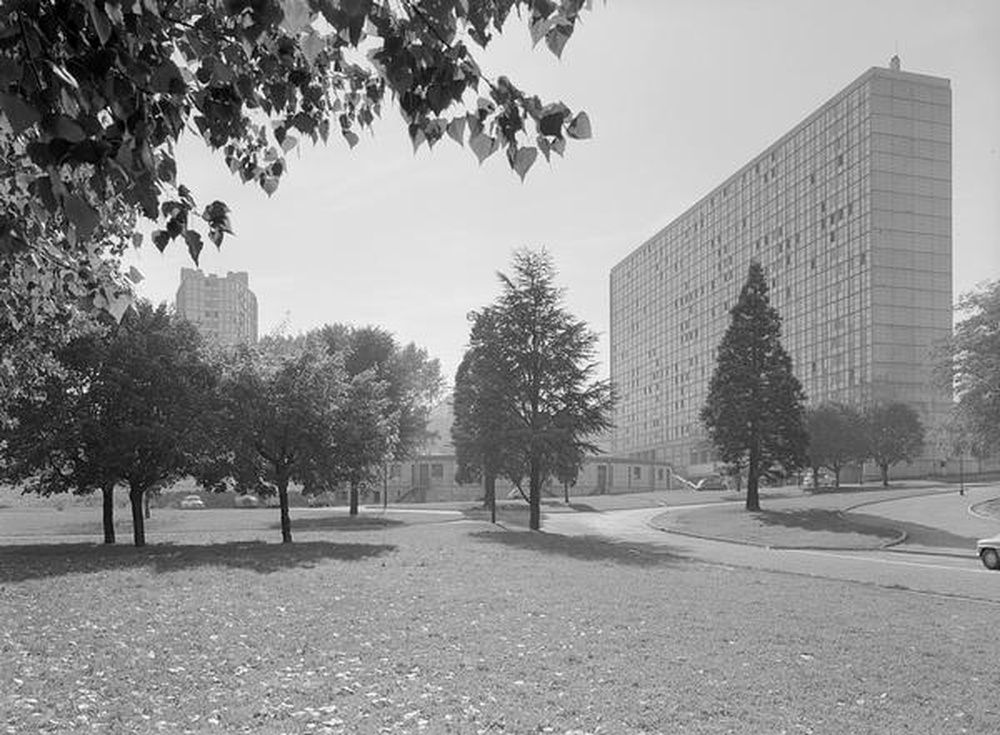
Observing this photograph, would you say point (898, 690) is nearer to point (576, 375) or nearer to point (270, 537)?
point (270, 537)

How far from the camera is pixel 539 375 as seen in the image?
43031mm

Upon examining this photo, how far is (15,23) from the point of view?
115 inches

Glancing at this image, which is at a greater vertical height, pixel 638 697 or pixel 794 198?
pixel 794 198

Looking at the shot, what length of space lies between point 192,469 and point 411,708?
69.6 feet

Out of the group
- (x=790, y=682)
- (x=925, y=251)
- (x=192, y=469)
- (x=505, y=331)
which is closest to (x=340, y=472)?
(x=192, y=469)

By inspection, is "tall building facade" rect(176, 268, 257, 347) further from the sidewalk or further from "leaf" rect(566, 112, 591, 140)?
"leaf" rect(566, 112, 591, 140)

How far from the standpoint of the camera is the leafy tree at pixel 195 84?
295cm

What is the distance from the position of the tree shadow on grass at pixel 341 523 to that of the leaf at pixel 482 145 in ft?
121

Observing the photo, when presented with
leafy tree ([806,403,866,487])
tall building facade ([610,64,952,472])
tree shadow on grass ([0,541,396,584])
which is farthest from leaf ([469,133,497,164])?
tall building facade ([610,64,952,472])

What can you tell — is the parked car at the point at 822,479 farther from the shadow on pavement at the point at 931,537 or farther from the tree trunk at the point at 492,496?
the shadow on pavement at the point at 931,537

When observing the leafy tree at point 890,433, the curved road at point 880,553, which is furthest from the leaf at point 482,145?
the leafy tree at point 890,433

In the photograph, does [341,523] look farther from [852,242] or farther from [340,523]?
[852,242]

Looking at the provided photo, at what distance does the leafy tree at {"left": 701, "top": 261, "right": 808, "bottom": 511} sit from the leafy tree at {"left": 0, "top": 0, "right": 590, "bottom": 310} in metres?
49.6

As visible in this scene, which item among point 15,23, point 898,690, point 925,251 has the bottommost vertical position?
point 898,690
